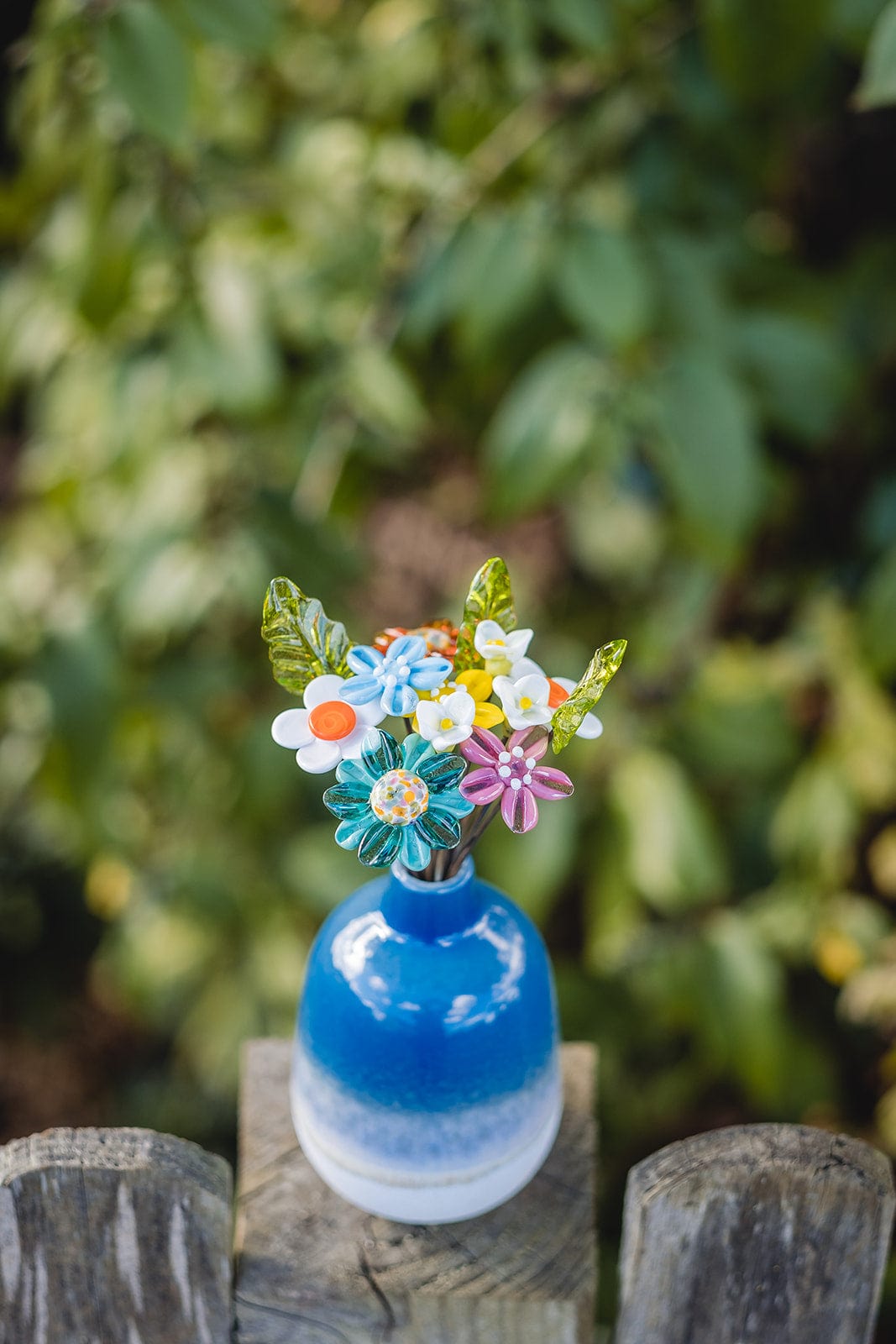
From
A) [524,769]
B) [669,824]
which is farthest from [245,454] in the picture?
[524,769]

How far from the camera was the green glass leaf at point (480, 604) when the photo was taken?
0.61 meters

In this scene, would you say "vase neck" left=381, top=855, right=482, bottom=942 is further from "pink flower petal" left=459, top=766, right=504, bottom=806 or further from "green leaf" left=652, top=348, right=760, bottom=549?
"green leaf" left=652, top=348, right=760, bottom=549

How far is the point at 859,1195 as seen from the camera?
58cm

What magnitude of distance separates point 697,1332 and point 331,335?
1123mm

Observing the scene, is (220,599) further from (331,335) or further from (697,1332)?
(697,1332)

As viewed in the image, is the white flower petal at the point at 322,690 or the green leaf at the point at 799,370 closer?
the white flower petal at the point at 322,690

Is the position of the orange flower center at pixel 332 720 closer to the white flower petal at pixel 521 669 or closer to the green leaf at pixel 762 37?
the white flower petal at pixel 521 669

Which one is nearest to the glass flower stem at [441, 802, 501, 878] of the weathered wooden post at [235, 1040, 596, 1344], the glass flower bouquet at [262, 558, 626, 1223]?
the glass flower bouquet at [262, 558, 626, 1223]

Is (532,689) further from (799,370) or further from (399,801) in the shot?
(799,370)

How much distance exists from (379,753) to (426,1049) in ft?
0.54

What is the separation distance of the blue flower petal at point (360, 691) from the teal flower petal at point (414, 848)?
0.06m

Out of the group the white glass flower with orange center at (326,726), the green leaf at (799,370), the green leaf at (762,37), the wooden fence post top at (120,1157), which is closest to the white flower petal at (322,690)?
the white glass flower with orange center at (326,726)

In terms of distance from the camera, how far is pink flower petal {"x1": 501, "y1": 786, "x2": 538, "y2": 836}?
0.56 meters

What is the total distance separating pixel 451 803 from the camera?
22.5 inches
